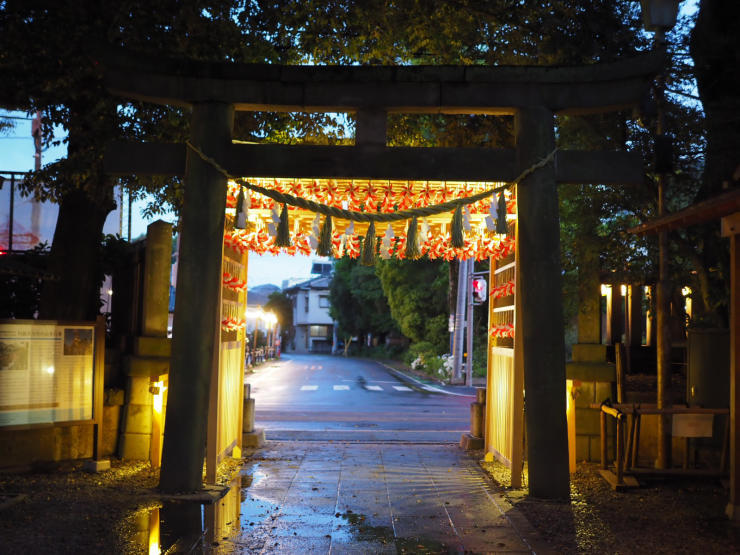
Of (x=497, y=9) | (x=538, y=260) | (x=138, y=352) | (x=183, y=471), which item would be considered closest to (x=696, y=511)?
(x=538, y=260)

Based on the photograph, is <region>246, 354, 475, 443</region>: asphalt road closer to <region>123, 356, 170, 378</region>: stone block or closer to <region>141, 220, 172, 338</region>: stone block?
<region>123, 356, 170, 378</region>: stone block

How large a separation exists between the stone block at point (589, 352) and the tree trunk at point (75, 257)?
24.6 feet

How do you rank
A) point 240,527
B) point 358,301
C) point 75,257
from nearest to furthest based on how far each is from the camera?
point 240,527
point 75,257
point 358,301

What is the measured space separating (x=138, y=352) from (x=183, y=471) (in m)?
3.05

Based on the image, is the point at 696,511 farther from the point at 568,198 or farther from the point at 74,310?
the point at 74,310

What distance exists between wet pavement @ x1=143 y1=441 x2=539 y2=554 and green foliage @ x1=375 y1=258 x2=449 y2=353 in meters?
29.1

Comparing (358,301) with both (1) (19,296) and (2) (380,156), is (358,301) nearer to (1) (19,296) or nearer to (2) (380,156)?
(1) (19,296)

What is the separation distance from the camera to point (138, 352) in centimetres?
1012

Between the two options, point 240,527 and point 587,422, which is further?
point 587,422

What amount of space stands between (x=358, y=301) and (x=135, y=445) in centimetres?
4778

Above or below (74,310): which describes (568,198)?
above

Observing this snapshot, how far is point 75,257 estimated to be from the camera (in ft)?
35.5

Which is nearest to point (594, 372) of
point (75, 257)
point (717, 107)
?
point (717, 107)

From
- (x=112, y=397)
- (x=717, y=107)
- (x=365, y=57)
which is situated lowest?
(x=112, y=397)
